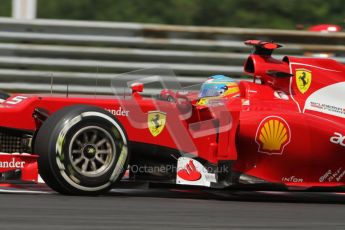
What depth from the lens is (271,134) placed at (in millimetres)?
7277

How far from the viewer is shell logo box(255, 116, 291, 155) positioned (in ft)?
23.9

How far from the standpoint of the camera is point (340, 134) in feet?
24.7

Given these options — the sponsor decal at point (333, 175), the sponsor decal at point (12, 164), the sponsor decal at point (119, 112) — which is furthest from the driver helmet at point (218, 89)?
the sponsor decal at point (12, 164)

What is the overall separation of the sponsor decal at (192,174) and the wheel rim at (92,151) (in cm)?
62

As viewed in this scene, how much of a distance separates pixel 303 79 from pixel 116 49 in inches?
147

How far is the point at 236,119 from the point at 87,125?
1230 millimetres

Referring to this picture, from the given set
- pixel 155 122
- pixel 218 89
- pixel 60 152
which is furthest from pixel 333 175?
pixel 60 152

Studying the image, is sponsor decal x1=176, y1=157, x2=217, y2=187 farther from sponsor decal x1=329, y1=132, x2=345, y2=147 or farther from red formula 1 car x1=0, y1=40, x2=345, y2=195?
sponsor decal x1=329, y1=132, x2=345, y2=147

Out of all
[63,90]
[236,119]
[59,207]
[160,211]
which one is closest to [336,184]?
[236,119]

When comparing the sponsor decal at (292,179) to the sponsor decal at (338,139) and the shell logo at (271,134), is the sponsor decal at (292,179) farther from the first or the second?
the sponsor decal at (338,139)

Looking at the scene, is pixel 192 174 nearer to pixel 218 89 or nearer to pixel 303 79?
pixel 218 89

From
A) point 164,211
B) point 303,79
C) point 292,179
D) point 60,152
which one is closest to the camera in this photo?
point 164,211

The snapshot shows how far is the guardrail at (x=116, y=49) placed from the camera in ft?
35.4

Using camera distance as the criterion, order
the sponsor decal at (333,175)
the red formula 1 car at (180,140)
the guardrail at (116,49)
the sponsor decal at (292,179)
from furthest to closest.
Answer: the guardrail at (116,49) → the sponsor decal at (333,175) → the sponsor decal at (292,179) → the red formula 1 car at (180,140)
